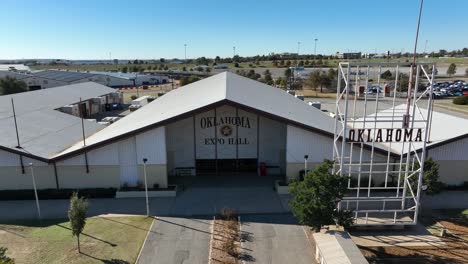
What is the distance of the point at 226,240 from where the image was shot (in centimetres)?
2027

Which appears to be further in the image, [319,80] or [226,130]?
[319,80]

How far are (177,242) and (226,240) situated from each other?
2.78 m

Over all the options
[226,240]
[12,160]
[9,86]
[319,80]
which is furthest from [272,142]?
[9,86]

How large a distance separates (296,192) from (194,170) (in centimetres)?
1418

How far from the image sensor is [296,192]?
1939 cm

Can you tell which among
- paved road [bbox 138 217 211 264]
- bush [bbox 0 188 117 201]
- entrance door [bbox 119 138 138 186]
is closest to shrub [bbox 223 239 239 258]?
paved road [bbox 138 217 211 264]

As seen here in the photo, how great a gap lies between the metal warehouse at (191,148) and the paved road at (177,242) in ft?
17.1

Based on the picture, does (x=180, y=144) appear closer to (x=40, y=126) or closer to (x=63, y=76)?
(x=40, y=126)

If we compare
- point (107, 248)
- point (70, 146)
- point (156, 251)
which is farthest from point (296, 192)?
point (70, 146)

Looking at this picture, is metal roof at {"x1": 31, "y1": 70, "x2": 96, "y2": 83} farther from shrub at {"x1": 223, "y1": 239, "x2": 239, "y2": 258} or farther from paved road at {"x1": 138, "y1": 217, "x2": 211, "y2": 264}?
shrub at {"x1": 223, "y1": 239, "x2": 239, "y2": 258}

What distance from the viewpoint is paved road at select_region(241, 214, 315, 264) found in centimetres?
1853

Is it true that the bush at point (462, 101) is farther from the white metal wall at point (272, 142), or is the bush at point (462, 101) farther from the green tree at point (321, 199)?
the green tree at point (321, 199)

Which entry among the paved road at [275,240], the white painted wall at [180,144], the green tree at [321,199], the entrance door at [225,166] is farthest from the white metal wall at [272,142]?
the green tree at [321,199]

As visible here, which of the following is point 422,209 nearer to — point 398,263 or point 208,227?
point 398,263
